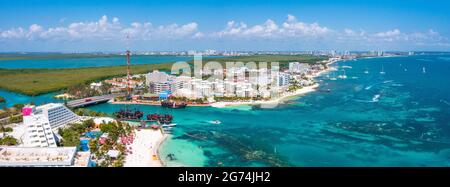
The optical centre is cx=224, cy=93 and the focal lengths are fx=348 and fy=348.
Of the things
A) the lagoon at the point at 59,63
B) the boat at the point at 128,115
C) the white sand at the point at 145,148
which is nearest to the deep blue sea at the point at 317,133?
the white sand at the point at 145,148

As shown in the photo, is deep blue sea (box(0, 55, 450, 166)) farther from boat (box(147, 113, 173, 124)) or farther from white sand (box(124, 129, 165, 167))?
boat (box(147, 113, 173, 124))

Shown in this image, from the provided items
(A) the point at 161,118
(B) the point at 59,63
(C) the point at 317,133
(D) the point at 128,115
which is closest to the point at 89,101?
(D) the point at 128,115

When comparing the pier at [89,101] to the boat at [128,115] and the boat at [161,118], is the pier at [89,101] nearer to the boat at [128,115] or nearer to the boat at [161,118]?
the boat at [128,115]

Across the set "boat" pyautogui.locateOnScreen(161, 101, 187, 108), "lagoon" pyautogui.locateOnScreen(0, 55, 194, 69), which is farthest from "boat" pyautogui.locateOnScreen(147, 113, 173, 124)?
"lagoon" pyautogui.locateOnScreen(0, 55, 194, 69)

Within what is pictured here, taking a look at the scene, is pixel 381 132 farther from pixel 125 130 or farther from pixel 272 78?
pixel 272 78

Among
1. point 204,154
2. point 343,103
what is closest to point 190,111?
point 204,154

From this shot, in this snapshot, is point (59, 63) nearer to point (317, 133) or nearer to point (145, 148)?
point (145, 148)

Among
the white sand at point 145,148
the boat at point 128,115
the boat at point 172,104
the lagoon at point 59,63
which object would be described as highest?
the lagoon at point 59,63
